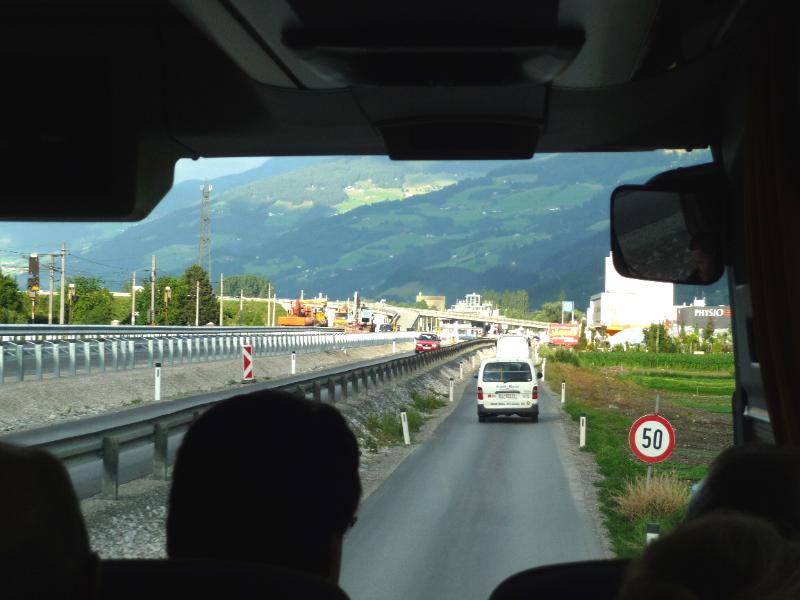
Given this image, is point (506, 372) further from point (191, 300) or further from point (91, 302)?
point (91, 302)

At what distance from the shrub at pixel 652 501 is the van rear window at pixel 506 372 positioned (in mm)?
23254

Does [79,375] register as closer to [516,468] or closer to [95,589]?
[516,468]

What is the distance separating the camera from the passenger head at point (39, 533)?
169cm

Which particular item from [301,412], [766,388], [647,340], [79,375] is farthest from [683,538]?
[647,340]

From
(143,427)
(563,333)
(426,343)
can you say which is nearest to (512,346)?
(563,333)

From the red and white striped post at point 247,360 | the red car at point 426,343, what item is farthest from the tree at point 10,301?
the red and white striped post at point 247,360

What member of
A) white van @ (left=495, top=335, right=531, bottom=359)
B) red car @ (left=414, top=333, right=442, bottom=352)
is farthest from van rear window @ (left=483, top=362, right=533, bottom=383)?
red car @ (left=414, top=333, right=442, bottom=352)

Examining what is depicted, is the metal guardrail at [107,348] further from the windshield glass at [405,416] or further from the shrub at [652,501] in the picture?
the shrub at [652,501]

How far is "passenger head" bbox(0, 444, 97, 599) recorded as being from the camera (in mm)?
1687

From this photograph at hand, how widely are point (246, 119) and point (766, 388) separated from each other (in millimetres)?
2162

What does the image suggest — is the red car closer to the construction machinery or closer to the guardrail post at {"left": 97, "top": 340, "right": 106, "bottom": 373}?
the construction machinery

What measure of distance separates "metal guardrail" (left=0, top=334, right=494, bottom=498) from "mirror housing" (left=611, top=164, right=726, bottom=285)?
49.9 inches

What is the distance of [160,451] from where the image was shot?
56.7ft

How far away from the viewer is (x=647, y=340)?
101m
